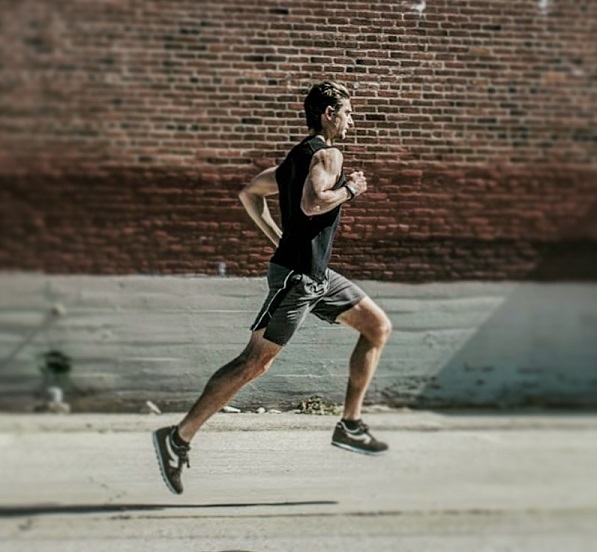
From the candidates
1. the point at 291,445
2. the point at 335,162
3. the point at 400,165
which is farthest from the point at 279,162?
the point at 291,445

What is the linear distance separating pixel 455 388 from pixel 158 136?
1.91 metres

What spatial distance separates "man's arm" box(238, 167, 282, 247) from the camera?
10.7 ft

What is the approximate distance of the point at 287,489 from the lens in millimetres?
3545

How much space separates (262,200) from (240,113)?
1.20 ft

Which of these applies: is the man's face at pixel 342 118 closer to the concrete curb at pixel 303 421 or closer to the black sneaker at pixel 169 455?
the concrete curb at pixel 303 421

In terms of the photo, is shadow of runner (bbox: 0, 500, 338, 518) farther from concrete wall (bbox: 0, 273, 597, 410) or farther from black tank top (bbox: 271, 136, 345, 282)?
black tank top (bbox: 271, 136, 345, 282)

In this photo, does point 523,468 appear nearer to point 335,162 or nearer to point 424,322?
point 424,322

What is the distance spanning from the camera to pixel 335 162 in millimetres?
3143

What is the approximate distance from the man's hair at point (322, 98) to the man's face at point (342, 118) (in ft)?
0.06

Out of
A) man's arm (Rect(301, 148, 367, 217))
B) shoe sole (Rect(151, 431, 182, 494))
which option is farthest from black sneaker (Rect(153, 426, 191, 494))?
man's arm (Rect(301, 148, 367, 217))

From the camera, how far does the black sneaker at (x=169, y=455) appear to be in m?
3.31

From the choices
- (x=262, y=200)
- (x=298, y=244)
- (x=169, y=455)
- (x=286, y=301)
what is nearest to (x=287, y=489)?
(x=169, y=455)

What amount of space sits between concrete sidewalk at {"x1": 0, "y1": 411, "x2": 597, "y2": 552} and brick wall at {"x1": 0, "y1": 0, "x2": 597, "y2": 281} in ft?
2.46

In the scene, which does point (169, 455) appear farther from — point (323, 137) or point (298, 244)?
point (323, 137)
